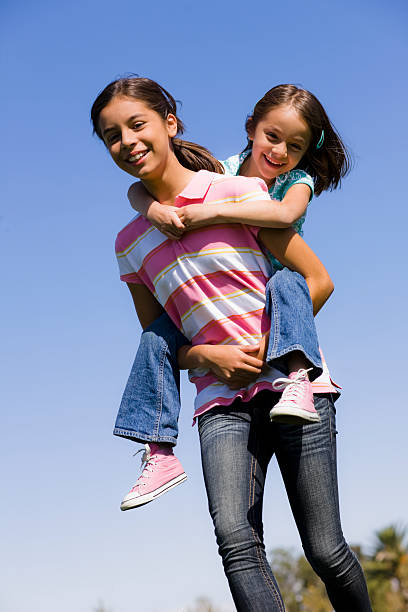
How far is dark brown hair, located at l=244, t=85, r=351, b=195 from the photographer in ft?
13.5

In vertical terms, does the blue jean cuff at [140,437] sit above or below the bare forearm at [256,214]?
below

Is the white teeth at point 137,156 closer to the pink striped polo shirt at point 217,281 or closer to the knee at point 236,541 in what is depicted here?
the pink striped polo shirt at point 217,281

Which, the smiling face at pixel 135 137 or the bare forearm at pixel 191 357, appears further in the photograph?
the smiling face at pixel 135 137

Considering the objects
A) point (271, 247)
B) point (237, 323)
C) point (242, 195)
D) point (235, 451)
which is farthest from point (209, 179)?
point (235, 451)

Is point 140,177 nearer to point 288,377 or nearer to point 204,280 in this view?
point 204,280

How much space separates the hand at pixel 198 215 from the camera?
3449mm

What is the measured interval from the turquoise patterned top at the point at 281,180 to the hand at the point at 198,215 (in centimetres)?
38

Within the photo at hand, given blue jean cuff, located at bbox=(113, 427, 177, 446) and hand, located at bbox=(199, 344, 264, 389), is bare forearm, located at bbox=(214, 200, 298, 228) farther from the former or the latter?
blue jean cuff, located at bbox=(113, 427, 177, 446)

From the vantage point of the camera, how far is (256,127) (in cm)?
426

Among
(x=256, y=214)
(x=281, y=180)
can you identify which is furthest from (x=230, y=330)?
(x=281, y=180)

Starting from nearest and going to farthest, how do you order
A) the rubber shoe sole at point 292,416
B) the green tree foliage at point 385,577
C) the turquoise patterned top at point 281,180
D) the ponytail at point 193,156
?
the rubber shoe sole at point 292,416 → the turquoise patterned top at point 281,180 → the ponytail at point 193,156 → the green tree foliage at point 385,577

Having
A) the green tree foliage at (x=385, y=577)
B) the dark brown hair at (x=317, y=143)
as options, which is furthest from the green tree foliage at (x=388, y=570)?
the dark brown hair at (x=317, y=143)

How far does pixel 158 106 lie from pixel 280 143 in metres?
0.71

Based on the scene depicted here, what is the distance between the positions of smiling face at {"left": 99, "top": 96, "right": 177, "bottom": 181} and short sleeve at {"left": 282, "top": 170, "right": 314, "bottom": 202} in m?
0.69
